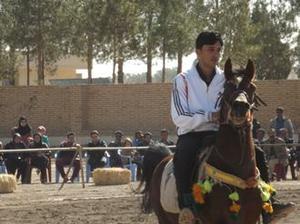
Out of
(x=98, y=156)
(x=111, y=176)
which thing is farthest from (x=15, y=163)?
(x=111, y=176)

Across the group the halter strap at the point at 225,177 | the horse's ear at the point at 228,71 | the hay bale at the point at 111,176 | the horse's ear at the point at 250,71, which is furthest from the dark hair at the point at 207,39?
the hay bale at the point at 111,176

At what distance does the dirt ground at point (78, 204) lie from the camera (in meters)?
12.6

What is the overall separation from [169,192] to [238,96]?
5.24ft

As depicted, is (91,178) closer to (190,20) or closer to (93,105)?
(93,105)

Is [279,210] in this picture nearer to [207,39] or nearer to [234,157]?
[234,157]

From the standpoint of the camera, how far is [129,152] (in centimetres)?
2036

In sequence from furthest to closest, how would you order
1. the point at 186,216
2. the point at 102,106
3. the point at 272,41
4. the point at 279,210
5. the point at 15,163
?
1. the point at 272,41
2. the point at 102,106
3. the point at 15,163
4. the point at 279,210
5. the point at 186,216

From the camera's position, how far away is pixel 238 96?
6277 mm

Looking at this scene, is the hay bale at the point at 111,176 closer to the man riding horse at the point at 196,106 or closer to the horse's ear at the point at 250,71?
the man riding horse at the point at 196,106

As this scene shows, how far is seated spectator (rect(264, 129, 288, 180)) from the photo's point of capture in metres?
20.2

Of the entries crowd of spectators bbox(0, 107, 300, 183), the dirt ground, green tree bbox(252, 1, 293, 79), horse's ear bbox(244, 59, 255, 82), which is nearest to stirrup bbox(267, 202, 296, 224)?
horse's ear bbox(244, 59, 255, 82)

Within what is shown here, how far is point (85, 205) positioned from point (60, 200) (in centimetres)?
120

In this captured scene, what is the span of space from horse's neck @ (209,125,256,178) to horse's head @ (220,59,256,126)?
0.12m

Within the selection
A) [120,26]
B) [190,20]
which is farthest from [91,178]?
[190,20]
